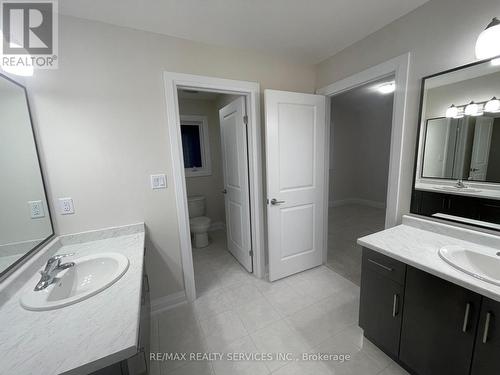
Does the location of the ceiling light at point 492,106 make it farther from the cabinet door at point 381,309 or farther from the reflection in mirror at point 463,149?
the cabinet door at point 381,309

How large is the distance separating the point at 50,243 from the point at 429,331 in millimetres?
2403

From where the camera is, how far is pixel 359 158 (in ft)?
17.1

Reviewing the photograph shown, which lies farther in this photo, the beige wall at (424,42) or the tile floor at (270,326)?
the tile floor at (270,326)

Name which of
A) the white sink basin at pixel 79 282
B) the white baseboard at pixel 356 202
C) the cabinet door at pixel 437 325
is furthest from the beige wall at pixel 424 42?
the white baseboard at pixel 356 202

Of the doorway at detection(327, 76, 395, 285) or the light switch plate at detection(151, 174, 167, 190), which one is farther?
the doorway at detection(327, 76, 395, 285)

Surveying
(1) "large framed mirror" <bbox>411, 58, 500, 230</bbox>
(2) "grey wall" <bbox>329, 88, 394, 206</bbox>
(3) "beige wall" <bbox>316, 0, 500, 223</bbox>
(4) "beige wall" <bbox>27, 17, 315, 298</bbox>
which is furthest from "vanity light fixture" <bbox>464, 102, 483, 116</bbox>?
(2) "grey wall" <bbox>329, 88, 394, 206</bbox>

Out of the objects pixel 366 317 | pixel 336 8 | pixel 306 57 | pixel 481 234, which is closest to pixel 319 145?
pixel 306 57

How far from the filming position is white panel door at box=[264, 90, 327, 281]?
2.01 metres

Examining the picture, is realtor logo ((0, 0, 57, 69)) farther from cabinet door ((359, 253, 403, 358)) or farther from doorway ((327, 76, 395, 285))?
doorway ((327, 76, 395, 285))

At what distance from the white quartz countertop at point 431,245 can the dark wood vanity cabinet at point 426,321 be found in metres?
0.07

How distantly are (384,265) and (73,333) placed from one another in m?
1.61

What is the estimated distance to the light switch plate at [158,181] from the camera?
1.73m

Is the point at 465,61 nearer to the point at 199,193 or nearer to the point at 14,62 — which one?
the point at 14,62

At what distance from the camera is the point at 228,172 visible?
8.67ft
